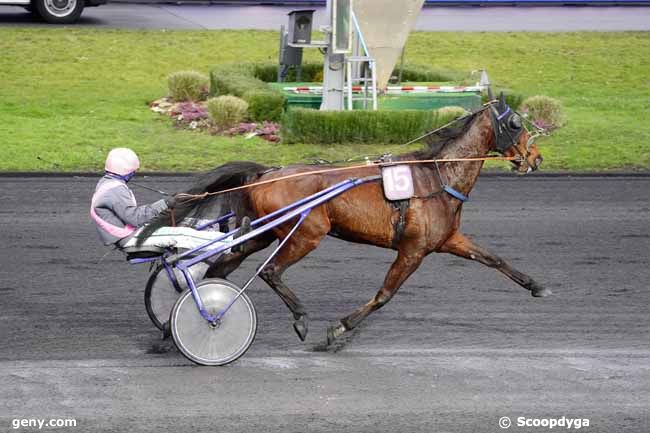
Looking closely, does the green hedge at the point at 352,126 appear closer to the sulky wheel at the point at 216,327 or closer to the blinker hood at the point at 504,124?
the blinker hood at the point at 504,124

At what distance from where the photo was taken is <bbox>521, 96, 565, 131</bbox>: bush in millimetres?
14938

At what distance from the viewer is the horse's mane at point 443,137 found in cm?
696

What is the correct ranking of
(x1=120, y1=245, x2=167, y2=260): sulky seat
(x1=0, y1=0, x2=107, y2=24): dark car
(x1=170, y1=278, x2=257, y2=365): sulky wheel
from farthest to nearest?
(x1=0, y1=0, x2=107, y2=24): dark car
(x1=120, y1=245, x2=167, y2=260): sulky seat
(x1=170, y1=278, x2=257, y2=365): sulky wheel

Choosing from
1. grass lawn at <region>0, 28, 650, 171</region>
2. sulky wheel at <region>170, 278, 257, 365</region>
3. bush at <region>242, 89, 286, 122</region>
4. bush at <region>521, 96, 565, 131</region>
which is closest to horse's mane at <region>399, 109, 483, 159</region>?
sulky wheel at <region>170, 278, 257, 365</region>

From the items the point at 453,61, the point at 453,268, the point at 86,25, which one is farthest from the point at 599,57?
the point at 453,268

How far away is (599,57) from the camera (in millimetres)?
20547

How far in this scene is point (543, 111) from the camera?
1500cm

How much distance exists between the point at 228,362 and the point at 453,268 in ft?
9.03

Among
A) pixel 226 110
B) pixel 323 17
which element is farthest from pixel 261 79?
pixel 323 17

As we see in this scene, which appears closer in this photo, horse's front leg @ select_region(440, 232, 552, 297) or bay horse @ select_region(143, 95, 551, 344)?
bay horse @ select_region(143, 95, 551, 344)

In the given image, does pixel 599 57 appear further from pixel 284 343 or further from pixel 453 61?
pixel 284 343

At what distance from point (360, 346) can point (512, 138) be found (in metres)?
1.56

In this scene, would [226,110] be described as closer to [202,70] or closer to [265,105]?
[265,105]

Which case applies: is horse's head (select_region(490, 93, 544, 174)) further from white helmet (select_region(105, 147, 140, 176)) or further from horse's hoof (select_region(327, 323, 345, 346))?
white helmet (select_region(105, 147, 140, 176))
